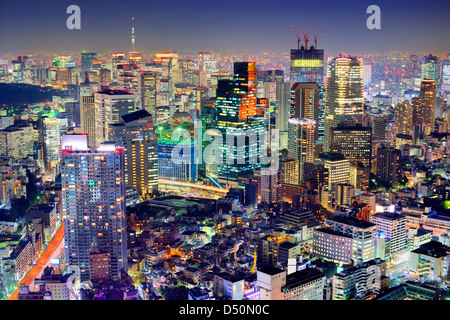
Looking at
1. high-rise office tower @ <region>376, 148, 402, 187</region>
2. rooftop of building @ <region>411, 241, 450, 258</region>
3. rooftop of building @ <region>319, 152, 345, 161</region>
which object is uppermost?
rooftop of building @ <region>319, 152, 345, 161</region>

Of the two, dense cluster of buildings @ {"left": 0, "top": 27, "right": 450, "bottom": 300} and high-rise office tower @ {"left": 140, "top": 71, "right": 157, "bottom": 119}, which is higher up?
high-rise office tower @ {"left": 140, "top": 71, "right": 157, "bottom": 119}

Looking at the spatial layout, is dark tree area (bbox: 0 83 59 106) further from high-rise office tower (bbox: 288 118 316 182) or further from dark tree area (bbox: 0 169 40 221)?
high-rise office tower (bbox: 288 118 316 182)

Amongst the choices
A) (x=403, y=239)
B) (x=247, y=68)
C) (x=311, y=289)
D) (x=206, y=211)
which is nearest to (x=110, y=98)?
(x=247, y=68)

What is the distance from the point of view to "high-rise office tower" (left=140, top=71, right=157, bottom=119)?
14.6 meters

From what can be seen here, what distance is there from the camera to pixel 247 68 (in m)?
12.8

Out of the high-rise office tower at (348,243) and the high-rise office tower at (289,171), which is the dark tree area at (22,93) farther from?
the high-rise office tower at (348,243)

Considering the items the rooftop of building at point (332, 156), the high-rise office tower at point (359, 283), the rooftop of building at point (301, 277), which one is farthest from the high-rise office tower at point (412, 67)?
the rooftop of building at point (301, 277)

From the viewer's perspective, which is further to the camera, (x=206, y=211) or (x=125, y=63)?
(x=125, y=63)

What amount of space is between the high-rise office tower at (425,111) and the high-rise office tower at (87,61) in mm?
7990

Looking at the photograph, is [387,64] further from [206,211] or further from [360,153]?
[206,211]

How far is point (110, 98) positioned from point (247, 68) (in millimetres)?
3306

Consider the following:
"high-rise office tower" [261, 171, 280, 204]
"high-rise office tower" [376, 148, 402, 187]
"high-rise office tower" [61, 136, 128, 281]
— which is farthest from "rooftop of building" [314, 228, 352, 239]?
"high-rise office tower" [376, 148, 402, 187]

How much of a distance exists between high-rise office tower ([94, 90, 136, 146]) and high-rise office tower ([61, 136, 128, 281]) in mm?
5790

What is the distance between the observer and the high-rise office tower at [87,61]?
9123 millimetres
